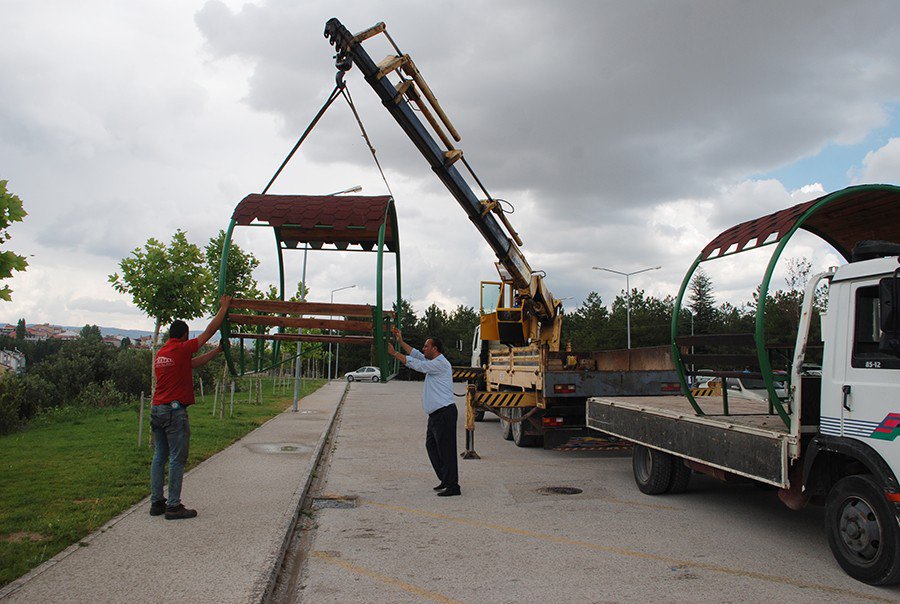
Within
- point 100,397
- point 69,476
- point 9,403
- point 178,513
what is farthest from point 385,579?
point 100,397

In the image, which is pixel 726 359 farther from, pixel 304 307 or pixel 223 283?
pixel 223 283

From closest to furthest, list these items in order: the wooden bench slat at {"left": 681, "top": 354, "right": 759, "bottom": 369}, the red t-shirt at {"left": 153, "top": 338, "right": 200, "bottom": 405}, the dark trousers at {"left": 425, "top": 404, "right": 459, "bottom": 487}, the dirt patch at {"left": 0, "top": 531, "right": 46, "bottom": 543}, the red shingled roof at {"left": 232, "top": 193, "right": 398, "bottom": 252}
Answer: the dirt patch at {"left": 0, "top": 531, "right": 46, "bottom": 543}, the wooden bench slat at {"left": 681, "top": 354, "right": 759, "bottom": 369}, the red t-shirt at {"left": 153, "top": 338, "right": 200, "bottom": 405}, the red shingled roof at {"left": 232, "top": 193, "right": 398, "bottom": 252}, the dark trousers at {"left": 425, "top": 404, "right": 459, "bottom": 487}

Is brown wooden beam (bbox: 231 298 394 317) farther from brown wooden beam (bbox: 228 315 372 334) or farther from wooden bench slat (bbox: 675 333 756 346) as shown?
wooden bench slat (bbox: 675 333 756 346)

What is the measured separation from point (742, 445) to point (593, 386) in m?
5.55

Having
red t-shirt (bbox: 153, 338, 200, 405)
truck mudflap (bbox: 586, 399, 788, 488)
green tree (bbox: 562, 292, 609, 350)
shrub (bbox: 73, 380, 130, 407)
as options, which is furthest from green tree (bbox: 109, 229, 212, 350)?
green tree (bbox: 562, 292, 609, 350)

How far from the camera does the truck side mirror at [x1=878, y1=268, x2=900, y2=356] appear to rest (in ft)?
15.1

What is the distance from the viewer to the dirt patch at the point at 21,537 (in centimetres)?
569

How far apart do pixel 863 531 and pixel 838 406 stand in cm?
90

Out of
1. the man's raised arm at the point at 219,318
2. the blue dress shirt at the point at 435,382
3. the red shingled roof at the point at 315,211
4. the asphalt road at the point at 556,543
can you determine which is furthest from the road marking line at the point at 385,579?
the red shingled roof at the point at 315,211

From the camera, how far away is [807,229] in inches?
291

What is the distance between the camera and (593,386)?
11492mm

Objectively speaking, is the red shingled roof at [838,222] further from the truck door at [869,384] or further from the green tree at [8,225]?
the green tree at [8,225]

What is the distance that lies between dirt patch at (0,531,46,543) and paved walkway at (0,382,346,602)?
46 centimetres

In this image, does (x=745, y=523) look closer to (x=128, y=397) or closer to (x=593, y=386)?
(x=593, y=386)
